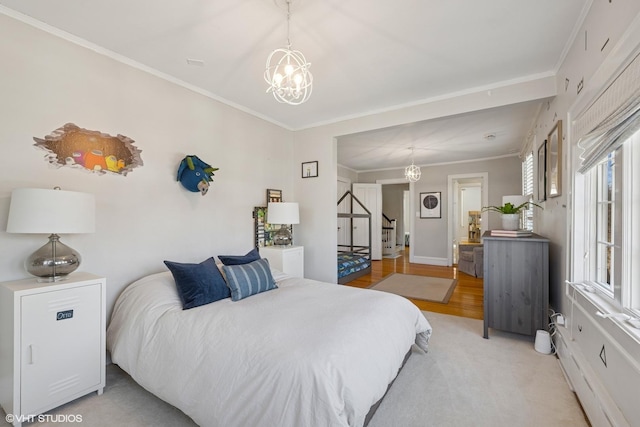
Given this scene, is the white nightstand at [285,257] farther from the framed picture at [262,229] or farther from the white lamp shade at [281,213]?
the white lamp shade at [281,213]

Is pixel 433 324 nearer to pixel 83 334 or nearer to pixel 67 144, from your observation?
Result: pixel 83 334

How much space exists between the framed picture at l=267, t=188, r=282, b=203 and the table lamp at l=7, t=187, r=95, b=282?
2097mm

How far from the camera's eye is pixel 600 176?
1.88 metres

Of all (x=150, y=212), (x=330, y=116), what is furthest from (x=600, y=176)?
(x=150, y=212)

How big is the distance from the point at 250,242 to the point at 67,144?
78.0 inches

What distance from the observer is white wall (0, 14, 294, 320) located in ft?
6.19

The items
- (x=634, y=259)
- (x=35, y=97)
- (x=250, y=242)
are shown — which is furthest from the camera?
(x=250, y=242)

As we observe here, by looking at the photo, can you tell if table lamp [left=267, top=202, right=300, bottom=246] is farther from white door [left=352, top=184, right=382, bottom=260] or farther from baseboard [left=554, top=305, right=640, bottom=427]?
white door [left=352, top=184, right=382, bottom=260]

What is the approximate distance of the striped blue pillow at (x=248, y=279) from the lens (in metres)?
2.20

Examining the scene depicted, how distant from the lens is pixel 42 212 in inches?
65.6

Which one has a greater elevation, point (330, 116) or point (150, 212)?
point (330, 116)

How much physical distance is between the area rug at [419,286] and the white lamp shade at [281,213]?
80.7 inches

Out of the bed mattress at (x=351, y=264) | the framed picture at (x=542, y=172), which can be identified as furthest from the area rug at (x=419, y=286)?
the framed picture at (x=542, y=172)

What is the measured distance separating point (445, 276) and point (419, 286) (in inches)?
40.8
